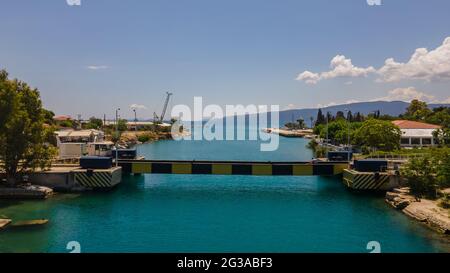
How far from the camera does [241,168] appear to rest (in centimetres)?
6091

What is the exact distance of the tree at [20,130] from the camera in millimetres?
52281

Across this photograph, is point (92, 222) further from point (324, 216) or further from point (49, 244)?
point (324, 216)

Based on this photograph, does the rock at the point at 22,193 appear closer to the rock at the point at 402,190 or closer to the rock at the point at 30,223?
the rock at the point at 30,223

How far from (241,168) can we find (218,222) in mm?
20424

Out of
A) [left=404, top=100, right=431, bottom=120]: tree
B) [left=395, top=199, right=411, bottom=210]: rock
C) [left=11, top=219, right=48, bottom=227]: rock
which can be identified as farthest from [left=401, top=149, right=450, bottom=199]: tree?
A: [left=404, top=100, right=431, bottom=120]: tree

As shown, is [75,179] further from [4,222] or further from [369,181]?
[369,181]

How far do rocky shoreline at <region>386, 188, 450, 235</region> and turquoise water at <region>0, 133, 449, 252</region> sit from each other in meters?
1.15

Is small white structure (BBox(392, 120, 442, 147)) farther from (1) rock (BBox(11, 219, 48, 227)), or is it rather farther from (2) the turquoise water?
(1) rock (BBox(11, 219, 48, 227))

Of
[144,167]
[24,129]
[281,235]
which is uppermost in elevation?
[24,129]

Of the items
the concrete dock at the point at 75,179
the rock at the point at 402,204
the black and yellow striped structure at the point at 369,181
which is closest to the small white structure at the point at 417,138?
the black and yellow striped structure at the point at 369,181

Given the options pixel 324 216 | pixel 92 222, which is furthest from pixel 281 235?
pixel 92 222

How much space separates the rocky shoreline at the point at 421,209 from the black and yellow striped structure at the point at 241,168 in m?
11.6
